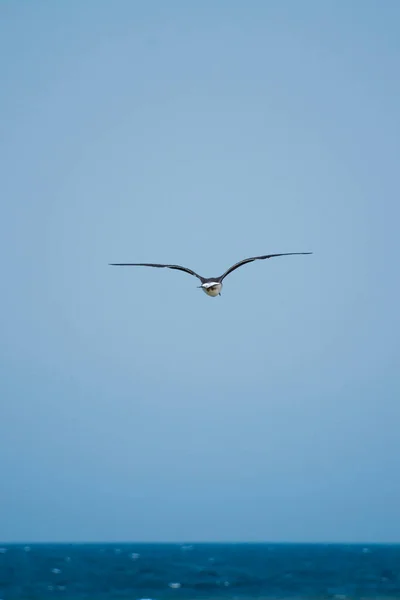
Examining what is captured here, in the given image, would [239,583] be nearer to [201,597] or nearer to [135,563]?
[201,597]

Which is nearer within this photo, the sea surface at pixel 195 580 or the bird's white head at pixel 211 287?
the bird's white head at pixel 211 287

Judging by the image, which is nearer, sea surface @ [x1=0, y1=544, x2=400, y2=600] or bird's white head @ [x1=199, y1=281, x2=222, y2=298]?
bird's white head @ [x1=199, y1=281, x2=222, y2=298]

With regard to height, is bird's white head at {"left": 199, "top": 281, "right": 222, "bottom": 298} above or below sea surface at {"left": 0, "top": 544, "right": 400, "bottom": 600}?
below

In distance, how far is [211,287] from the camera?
3653cm

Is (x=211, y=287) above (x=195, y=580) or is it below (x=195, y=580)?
below

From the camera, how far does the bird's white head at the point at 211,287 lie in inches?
1437

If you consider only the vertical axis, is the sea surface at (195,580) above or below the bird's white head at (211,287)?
above

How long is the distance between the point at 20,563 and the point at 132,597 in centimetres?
5798

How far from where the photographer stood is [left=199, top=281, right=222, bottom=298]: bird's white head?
120 feet

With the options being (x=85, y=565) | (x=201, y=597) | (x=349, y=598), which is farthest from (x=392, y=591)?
(x=85, y=565)

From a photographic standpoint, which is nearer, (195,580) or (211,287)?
(211,287)

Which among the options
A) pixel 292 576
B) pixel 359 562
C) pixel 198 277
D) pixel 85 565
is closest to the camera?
pixel 198 277

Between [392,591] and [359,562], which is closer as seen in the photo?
[392,591]

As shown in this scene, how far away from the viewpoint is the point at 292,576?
114m
